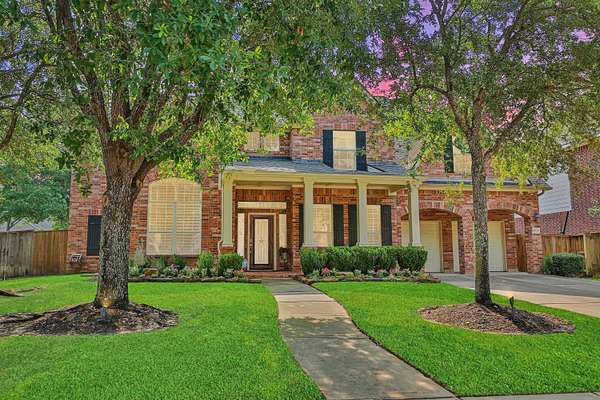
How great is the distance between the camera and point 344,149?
1568 centimetres

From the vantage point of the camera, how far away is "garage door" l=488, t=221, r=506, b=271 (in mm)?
17266

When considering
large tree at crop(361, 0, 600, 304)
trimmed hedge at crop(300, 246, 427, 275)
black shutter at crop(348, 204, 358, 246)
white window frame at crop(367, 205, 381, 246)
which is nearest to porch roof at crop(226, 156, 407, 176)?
white window frame at crop(367, 205, 381, 246)

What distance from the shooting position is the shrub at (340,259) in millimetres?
12773

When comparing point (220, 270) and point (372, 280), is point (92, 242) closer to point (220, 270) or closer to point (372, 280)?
point (220, 270)

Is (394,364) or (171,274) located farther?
(171,274)

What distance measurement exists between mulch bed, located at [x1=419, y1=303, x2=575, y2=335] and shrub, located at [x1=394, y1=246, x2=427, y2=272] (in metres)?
6.06

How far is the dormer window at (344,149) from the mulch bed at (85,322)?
10049mm

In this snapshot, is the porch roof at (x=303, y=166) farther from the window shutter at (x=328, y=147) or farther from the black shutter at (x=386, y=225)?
the black shutter at (x=386, y=225)

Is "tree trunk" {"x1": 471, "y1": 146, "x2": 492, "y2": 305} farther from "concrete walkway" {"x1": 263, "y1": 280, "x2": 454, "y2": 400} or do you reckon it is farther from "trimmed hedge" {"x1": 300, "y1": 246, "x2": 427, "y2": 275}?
"trimmed hedge" {"x1": 300, "y1": 246, "x2": 427, "y2": 275}

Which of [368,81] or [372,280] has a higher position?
[368,81]

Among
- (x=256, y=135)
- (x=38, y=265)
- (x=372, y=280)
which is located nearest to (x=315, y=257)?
(x=372, y=280)

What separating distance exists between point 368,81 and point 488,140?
279 centimetres

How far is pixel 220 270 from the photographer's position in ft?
39.5

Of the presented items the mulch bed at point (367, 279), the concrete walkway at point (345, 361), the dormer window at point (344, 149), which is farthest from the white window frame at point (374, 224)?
the concrete walkway at point (345, 361)
